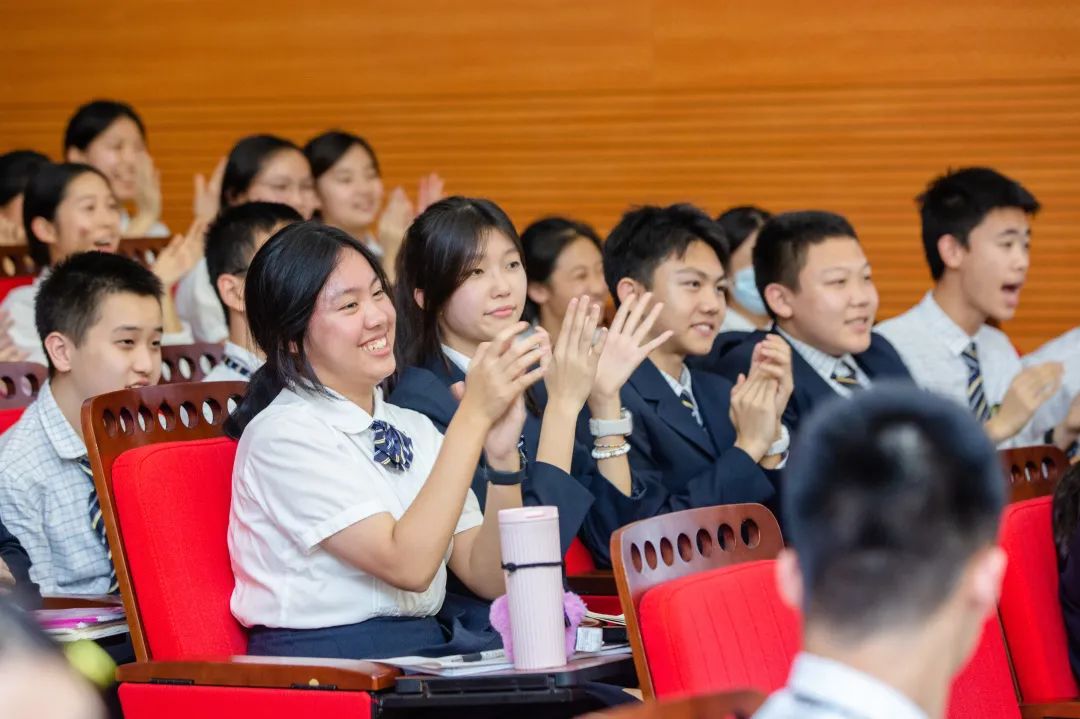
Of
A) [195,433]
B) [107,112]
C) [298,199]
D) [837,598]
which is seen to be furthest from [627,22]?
[837,598]

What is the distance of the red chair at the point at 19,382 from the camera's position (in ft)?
11.1

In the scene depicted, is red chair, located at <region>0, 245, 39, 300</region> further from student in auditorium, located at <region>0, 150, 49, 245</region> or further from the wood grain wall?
the wood grain wall

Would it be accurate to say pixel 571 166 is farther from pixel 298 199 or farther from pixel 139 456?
pixel 139 456

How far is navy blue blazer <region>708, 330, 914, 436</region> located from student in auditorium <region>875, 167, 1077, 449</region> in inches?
6.8

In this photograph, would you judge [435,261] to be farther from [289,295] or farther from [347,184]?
[347,184]

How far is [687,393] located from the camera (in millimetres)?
3332

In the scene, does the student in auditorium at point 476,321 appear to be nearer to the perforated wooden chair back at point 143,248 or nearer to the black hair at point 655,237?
the black hair at point 655,237

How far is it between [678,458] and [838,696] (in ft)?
6.77

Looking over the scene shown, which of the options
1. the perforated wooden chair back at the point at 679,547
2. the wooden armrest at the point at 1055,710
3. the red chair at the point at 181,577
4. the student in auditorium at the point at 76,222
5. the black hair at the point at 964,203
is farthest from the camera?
the student in auditorium at the point at 76,222

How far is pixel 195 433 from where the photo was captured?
2.60 meters

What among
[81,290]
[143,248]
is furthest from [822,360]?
[143,248]

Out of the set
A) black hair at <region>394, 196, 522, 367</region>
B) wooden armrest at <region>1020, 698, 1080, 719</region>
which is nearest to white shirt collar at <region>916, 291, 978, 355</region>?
black hair at <region>394, 196, 522, 367</region>

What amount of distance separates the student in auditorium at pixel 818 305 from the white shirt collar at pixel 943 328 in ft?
1.15

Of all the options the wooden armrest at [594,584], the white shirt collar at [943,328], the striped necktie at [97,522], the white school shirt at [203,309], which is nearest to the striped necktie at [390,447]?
the wooden armrest at [594,584]
